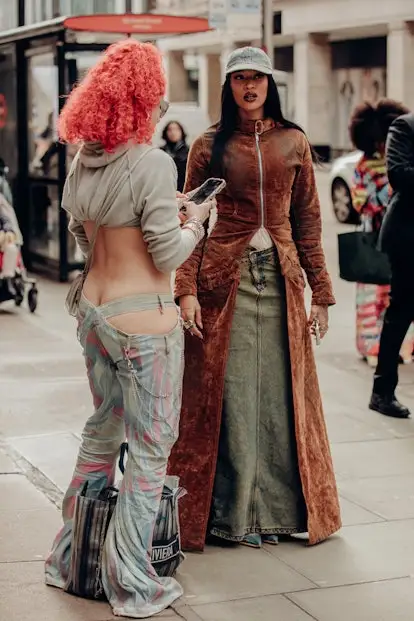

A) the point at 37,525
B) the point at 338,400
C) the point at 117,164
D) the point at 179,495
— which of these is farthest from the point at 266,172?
the point at 338,400

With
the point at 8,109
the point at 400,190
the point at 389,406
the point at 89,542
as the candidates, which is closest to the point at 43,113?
the point at 8,109

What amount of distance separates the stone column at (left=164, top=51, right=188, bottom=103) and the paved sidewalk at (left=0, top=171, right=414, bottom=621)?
134 feet

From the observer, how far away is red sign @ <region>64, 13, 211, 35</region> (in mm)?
13156

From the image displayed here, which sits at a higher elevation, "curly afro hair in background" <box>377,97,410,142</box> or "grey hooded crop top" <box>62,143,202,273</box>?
"curly afro hair in background" <box>377,97,410,142</box>

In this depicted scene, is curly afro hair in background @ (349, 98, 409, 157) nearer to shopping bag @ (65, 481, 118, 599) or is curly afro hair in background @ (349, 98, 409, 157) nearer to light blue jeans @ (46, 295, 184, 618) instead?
light blue jeans @ (46, 295, 184, 618)

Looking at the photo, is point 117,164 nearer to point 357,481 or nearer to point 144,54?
point 144,54

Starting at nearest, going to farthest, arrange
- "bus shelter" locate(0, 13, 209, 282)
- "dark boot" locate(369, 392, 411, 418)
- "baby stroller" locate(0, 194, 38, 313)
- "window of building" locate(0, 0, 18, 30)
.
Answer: "dark boot" locate(369, 392, 411, 418), "baby stroller" locate(0, 194, 38, 313), "bus shelter" locate(0, 13, 209, 282), "window of building" locate(0, 0, 18, 30)

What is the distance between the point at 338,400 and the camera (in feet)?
26.9

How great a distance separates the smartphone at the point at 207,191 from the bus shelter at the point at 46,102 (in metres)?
8.16

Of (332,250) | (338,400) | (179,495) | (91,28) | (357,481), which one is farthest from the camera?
(332,250)

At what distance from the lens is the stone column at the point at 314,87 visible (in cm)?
4053

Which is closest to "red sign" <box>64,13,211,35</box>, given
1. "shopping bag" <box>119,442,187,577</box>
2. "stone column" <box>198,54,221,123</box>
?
"shopping bag" <box>119,442,187,577</box>

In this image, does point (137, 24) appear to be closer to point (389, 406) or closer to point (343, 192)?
A: point (389, 406)

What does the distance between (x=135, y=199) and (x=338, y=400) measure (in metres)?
4.02
